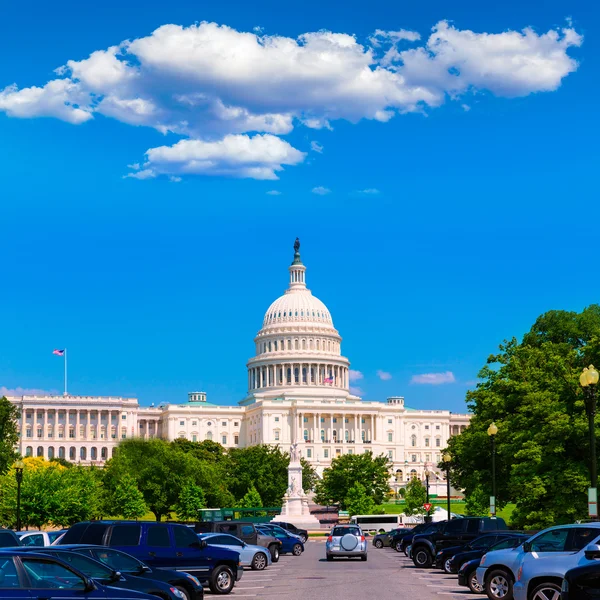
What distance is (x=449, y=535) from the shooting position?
138 ft

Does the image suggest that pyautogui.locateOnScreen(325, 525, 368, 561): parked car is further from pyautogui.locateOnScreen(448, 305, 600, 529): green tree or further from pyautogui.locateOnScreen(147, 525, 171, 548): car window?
pyautogui.locateOnScreen(147, 525, 171, 548): car window

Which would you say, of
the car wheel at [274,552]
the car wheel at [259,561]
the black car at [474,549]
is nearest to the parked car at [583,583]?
the black car at [474,549]

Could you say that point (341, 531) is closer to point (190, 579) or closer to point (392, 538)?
point (392, 538)

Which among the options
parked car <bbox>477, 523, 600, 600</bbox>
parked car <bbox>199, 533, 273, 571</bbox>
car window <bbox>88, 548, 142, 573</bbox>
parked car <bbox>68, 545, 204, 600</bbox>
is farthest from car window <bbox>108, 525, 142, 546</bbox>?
parked car <bbox>199, 533, 273, 571</bbox>

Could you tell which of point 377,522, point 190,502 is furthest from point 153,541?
point 190,502

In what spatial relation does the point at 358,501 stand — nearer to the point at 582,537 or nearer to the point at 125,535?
the point at 125,535

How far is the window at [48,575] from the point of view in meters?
15.9

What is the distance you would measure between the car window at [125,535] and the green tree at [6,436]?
7068cm

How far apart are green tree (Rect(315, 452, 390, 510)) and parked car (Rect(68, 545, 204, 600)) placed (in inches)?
4550

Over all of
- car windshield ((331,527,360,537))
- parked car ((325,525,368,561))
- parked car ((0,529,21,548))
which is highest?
parked car ((0,529,21,548))

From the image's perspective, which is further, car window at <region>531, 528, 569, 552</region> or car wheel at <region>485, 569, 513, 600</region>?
car wheel at <region>485, 569, 513, 600</region>

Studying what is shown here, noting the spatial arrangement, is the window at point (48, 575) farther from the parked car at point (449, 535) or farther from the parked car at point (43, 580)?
the parked car at point (449, 535)

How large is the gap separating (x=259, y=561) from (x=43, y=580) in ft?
85.9

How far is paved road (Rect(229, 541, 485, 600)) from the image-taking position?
2883cm
